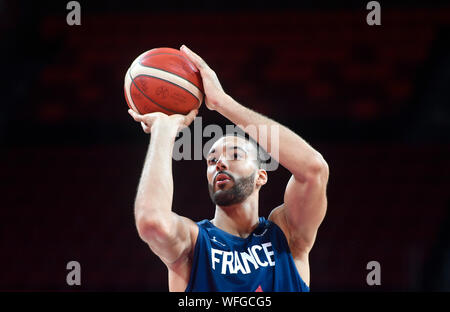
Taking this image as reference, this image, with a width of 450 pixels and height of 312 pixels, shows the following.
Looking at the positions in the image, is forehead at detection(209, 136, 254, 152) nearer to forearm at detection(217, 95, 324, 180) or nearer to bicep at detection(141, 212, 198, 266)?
forearm at detection(217, 95, 324, 180)

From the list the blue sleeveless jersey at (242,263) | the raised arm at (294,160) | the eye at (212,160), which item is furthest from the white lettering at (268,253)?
the eye at (212,160)

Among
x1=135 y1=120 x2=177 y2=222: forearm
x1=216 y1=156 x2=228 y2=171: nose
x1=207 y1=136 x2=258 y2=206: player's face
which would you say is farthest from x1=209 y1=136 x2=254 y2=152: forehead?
x1=135 y1=120 x2=177 y2=222: forearm

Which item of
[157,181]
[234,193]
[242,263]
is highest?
[157,181]

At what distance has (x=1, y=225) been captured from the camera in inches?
277

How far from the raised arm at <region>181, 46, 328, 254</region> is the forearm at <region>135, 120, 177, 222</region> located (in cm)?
32

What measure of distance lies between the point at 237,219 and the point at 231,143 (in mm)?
420

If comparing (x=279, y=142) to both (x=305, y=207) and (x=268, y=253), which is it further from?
(x=268, y=253)

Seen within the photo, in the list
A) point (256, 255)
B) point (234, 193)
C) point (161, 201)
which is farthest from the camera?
point (234, 193)

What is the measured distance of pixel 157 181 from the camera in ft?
7.78

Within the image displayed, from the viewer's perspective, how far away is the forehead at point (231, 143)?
9.55ft

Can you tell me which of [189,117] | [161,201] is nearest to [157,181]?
[161,201]

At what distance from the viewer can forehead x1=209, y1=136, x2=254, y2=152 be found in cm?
291
